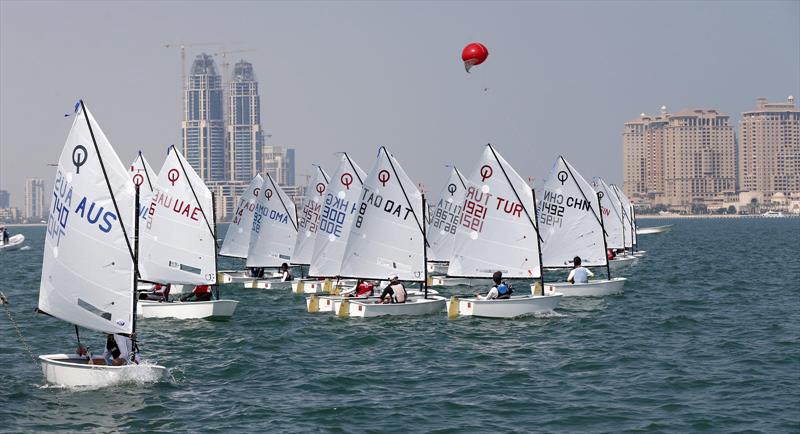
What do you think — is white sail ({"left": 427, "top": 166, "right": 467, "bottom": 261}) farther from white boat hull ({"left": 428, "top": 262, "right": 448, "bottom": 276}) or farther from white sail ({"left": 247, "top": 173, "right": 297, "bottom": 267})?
white sail ({"left": 247, "top": 173, "right": 297, "bottom": 267})

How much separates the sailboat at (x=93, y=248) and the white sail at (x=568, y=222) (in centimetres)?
2899

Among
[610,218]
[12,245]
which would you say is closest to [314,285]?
[610,218]

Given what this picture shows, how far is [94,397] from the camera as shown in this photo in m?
24.5

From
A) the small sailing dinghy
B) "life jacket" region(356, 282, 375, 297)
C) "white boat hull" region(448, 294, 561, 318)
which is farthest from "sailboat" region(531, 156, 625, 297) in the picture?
"life jacket" region(356, 282, 375, 297)

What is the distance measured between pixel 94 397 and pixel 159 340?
10.2 meters

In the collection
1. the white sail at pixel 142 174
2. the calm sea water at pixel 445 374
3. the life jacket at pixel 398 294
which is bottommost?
the calm sea water at pixel 445 374

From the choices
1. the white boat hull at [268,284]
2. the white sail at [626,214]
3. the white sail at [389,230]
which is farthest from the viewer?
the white sail at [626,214]

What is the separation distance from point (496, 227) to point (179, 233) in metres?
12.5

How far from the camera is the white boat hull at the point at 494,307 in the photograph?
38188mm

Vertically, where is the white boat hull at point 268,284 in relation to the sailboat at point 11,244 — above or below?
below

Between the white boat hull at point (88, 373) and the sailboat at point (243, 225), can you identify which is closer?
the white boat hull at point (88, 373)

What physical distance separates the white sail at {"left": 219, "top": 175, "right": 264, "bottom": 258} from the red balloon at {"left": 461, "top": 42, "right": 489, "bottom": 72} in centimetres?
1576

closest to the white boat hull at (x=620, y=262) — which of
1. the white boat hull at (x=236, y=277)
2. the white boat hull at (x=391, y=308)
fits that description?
the white boat hull at (x=236, y=277)

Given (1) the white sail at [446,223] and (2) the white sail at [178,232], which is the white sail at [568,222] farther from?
(2) the white sail at [178,232]
